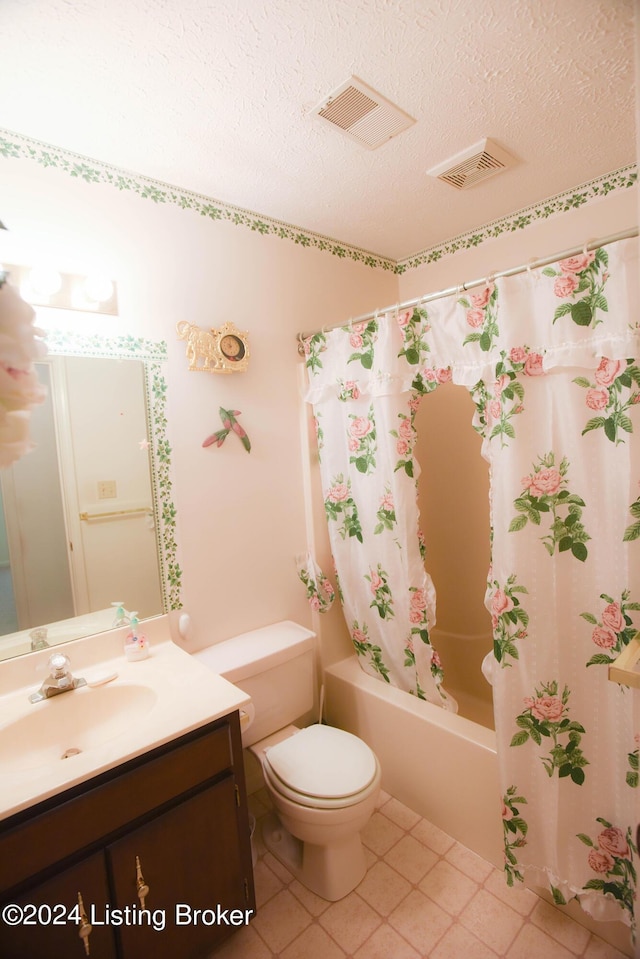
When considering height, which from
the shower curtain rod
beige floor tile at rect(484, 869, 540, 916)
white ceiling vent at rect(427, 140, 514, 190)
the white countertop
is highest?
white ceiling vent at rect(427, 140, 514, 190)

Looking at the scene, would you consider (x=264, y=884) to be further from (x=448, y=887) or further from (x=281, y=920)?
(x=448, y=887)

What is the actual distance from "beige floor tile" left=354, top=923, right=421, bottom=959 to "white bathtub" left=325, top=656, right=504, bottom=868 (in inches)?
17.0

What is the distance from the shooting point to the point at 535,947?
4.44 ft

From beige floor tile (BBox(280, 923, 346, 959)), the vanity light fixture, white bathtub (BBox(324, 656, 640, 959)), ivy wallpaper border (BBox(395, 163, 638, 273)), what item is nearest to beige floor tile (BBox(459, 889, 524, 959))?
white bathtub (BBox(324, 656, 640, 959))

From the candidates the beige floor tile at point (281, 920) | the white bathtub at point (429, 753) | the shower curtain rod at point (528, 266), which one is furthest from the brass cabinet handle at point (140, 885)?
the shower curtain rod at point (528, 266)

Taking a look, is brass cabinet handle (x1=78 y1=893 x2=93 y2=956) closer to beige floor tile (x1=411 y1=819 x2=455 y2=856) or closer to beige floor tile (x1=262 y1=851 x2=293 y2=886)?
beige floor tile (x1=262 y1=851 x2=293 y2=886)

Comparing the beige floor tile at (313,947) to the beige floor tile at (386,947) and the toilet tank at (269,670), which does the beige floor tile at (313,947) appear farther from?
the toilet tank at (269,670)

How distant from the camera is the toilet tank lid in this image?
1.67m

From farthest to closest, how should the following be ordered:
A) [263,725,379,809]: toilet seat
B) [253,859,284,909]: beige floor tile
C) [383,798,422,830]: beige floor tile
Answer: [383,798,422,830]: beige floor tile → [253,859,284,909]: beige floor tile → [263,725,379,809]: toilet seat

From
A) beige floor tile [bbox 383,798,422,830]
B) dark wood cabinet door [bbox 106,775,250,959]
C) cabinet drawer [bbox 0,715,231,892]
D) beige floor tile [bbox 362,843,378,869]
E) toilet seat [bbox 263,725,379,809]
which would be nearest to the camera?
cabinet drawer [bbox 0,715,231,892]

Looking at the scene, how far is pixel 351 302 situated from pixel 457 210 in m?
0.62

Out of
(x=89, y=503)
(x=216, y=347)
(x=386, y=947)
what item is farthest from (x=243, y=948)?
(x=216, y=347)

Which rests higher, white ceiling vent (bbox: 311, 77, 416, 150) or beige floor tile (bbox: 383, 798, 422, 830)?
white ceiling vent (bbox: 311, 77, 416, 150)

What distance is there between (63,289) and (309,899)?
216cm
